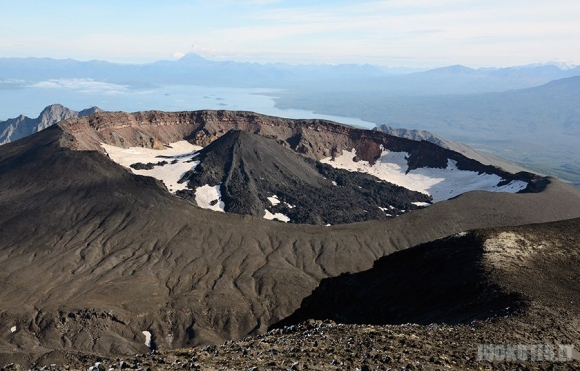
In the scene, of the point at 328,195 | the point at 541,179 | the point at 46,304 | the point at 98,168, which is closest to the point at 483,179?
the point at 541,179

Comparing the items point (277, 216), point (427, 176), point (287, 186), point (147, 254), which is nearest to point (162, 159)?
point (287, 186)

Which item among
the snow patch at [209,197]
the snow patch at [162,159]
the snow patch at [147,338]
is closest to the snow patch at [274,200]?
the snow patch at [209,197]

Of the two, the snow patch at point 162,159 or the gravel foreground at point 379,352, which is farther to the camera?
the snow patch at point 162,159

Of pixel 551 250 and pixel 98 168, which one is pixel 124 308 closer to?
pixel 98 168

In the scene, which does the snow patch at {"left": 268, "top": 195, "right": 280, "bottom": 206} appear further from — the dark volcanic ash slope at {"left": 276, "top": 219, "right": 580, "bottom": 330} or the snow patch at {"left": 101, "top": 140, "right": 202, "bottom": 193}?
the dark volcanic ash slope at {"left": 276, "top": 219, "right": 580, "bottom": 330}

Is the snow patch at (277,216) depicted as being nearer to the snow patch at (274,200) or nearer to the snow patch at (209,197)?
the snow patch at (274,200)

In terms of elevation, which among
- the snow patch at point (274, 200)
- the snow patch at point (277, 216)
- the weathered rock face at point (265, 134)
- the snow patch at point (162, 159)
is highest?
the weathered rock face at point (265, 134)
